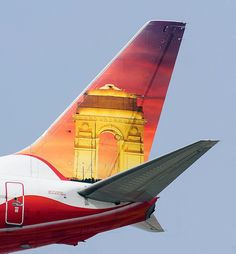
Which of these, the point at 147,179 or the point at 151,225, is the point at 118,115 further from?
the point at 147,179

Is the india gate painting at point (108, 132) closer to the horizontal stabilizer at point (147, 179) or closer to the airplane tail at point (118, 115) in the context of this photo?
the airplane tail at point (118, 115)

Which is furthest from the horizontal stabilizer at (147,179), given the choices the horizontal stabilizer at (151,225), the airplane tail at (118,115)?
the horizontal stabilizer at (151,225)

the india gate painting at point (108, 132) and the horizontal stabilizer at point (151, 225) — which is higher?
the india gate painting at point (108, 132)

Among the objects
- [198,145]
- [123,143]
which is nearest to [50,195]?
[123,143]

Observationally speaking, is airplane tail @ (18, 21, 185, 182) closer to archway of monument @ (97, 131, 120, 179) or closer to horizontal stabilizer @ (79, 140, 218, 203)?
archway of monument @ (97, 131, 120, 179)

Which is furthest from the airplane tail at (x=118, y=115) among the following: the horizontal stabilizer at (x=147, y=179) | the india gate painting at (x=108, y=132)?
the horizontal stabilizer at (x=147, y=179)

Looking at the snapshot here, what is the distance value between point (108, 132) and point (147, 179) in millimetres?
3541

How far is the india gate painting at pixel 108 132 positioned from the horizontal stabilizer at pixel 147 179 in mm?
1615

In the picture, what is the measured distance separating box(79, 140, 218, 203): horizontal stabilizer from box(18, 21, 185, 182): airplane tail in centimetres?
→ 157

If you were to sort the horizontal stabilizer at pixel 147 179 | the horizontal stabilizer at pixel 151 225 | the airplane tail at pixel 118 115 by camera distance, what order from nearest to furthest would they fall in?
the horizontal stabilizer at pixel 147 179 → the airplane tail at pixel 118 115 → the horizontal stabilizer at pixel 151 225

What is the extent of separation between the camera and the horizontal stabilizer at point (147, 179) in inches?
947

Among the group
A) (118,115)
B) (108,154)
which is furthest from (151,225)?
(118,115)

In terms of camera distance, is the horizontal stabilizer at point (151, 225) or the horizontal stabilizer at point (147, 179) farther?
the horizontal stabilizer at point (151, 225)

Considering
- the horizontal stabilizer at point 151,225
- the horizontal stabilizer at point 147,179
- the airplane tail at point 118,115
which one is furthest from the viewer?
the horizontal stabilizer at point 151,225
